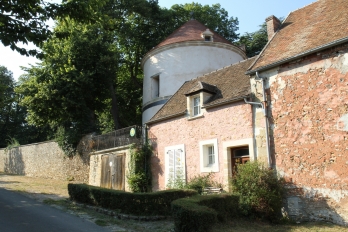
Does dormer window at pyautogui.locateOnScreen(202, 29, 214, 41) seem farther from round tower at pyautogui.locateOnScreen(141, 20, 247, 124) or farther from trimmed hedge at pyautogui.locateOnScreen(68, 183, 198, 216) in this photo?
trimmed hedge at pyautogui.locateOnScreen(68, 183, 198, 216)

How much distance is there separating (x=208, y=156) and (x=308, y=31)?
19.6 feet

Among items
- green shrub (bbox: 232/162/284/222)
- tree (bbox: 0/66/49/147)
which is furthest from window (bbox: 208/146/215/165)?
tree (bbox: 0/66/49/147)

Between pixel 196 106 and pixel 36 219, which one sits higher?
pixel 196 106

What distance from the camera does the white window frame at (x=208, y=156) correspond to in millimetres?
11683

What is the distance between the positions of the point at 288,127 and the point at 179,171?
5354mm

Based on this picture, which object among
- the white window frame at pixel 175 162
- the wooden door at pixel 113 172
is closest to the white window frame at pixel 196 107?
the white window frame at pixel 175 162

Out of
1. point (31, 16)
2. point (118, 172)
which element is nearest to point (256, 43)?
point (118, 172)

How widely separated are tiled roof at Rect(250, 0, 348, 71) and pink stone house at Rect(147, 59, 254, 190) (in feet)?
5.18

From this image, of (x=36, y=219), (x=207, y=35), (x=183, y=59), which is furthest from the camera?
(x=207, y=35)

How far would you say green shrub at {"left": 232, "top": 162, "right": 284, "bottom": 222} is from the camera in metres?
9.13

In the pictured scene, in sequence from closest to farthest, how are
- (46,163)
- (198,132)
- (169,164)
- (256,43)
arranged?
(198,132), (169,164), (46,163), (256,43)

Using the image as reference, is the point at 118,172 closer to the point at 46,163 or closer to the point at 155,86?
the point at 155,86

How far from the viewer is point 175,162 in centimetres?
1359

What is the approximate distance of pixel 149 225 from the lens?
888 cm
